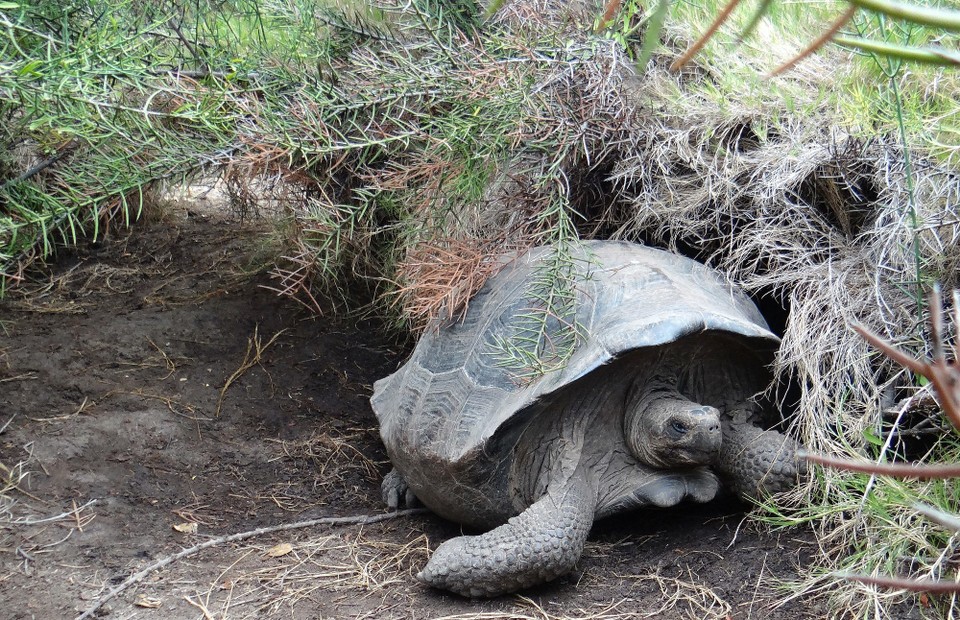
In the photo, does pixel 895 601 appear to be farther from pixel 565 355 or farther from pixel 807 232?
A: pixel 807 232

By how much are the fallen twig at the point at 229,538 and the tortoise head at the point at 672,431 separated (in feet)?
3.02

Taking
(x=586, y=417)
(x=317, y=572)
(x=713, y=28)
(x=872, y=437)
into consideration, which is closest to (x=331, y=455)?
(x=317, y=572)

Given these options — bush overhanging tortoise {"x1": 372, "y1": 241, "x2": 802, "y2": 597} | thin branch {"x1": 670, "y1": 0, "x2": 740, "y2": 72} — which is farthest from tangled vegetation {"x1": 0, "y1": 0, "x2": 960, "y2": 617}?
thin branch {"x1": 670, "y1": 0, "x2": 740, "y2": 72}

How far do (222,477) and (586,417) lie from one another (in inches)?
58.0

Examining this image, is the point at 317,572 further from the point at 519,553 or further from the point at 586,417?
the point at 586,417

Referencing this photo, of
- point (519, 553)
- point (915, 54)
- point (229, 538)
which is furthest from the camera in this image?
point (229, 538)

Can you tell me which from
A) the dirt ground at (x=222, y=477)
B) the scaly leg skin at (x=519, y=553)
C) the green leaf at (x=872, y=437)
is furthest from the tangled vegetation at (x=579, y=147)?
the scaly leg skin at (x=519, y=553)

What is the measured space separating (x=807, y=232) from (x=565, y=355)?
978mm

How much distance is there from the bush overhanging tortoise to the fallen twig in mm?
217

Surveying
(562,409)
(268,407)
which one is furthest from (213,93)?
(562,409)

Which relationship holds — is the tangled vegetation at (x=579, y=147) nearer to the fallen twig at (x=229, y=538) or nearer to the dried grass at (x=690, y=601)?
the dried grass at (x=690, y=601)

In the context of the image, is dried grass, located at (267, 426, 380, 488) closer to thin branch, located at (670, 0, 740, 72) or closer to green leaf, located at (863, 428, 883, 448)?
green leaf, located at (863, 428, 883, 448)

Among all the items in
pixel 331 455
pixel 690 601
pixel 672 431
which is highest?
pixel 672 431

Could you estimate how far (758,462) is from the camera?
2438 millimetres
